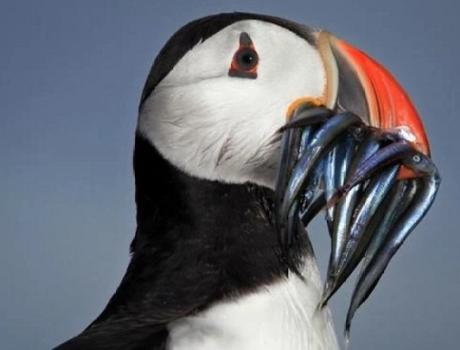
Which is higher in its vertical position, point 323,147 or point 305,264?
point 323,147

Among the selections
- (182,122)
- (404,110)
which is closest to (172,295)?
(182,122)

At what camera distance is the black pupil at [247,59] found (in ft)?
18.4

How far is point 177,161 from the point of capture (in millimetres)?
5664

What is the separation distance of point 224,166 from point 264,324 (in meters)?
0.63

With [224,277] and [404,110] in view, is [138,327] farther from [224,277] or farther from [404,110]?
[404,110]

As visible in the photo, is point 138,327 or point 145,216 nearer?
point 138,327

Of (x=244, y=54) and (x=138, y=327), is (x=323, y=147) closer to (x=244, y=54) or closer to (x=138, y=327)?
A: (x=244, y=54)

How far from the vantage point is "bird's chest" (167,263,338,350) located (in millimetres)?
5281

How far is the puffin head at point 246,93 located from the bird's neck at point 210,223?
51mm

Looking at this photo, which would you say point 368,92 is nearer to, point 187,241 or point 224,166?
point 224,166

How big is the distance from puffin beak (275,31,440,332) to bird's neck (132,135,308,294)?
0.37 feet

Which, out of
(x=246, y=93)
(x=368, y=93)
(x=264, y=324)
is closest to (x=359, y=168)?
(x=368, y=93)

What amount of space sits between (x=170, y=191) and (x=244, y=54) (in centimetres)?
56

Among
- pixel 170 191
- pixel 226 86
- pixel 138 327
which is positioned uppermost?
pixel 226 86
